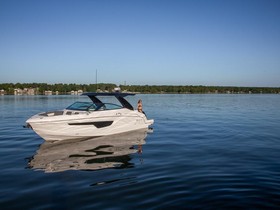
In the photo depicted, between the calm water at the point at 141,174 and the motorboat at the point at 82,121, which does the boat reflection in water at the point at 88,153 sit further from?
the motorboat at the point at 82,121

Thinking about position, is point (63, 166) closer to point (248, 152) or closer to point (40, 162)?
point (40, 162)

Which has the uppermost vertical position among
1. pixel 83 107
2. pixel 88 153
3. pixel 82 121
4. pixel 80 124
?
pixel 83 107

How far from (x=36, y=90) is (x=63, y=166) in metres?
187

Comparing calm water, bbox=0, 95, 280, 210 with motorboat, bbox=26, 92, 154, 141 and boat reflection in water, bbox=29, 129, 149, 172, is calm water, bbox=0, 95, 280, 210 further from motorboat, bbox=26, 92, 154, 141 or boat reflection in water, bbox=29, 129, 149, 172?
motorboat, bbox=26, 92, 154, 141

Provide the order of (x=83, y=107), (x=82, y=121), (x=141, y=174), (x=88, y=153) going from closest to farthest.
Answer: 1. (x=141, y=174)
2. (x=88, y=153)
3. (x=82, y=121)
4. (x=83, y=107)

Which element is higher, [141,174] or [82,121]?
[82,121]

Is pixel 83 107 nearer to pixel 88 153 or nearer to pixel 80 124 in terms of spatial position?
pixel 80 124

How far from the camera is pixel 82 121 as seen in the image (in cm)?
1638

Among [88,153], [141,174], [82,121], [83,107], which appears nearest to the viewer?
[141,174]

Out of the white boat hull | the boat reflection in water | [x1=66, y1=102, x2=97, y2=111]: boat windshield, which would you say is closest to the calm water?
the boat reflection in water

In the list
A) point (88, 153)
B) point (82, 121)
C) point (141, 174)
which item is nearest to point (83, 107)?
point (82, 121)

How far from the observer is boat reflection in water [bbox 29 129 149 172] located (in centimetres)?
1120

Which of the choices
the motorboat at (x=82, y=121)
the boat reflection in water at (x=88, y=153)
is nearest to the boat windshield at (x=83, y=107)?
the motorboat at (x=82, y=121)

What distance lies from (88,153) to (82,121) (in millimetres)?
3359
